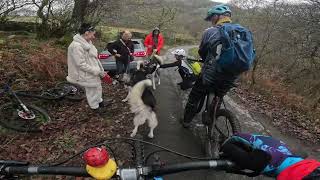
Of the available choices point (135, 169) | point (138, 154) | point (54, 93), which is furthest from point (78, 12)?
point (135, 169)

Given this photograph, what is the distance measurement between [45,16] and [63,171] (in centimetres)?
1507

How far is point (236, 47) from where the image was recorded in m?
4.20

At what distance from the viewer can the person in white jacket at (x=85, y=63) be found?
662 centimetres

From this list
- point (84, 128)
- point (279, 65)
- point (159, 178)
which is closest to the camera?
point (159, 178)

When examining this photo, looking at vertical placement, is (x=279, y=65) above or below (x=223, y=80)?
below

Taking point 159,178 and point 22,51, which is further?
point 22,51

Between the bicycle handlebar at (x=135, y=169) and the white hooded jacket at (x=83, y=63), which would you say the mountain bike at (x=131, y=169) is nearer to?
the bicycle handlebar at (x=135, y=169)

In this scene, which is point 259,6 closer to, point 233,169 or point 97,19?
point 97,19

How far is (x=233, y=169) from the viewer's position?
181 centimetres

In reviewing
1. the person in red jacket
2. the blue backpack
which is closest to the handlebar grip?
the blue backpack

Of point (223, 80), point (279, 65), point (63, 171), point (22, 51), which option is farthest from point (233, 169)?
point (279, 65)

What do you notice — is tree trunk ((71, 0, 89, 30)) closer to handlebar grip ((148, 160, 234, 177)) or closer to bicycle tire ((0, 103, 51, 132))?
bicycle tire ((0, 103, 51, 132))

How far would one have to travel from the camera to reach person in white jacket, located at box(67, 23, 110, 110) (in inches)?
261

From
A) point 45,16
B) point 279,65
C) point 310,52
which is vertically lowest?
point 279,65
